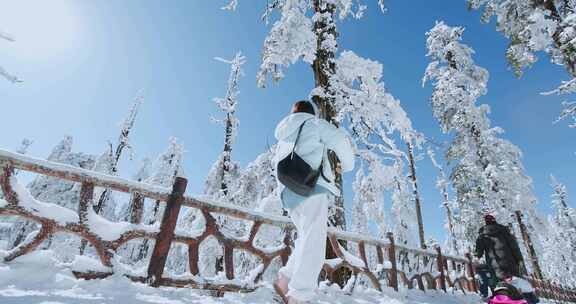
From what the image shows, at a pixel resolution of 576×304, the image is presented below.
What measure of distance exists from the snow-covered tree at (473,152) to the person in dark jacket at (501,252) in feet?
39.0

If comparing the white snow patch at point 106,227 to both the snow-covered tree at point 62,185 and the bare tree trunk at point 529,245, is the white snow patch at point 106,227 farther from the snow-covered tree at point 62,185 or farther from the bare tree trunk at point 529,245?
the snow-covered tree at point 62,185

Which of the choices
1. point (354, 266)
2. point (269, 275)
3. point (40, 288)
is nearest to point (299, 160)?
point (40, 288)

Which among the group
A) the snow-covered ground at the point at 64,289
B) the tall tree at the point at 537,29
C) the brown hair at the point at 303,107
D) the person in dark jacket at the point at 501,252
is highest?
the tall tree at the point at 537,29

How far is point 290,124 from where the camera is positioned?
113 inches

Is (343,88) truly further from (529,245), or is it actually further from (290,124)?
(529,245)

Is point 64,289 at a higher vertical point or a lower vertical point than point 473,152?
lower

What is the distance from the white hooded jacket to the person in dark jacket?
4253mm

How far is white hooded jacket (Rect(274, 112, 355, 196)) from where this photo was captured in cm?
262

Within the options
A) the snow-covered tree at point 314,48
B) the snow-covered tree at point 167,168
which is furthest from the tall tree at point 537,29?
the snow-covered tree at point 167,168

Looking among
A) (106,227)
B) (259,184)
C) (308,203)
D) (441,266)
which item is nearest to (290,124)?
(308,203)

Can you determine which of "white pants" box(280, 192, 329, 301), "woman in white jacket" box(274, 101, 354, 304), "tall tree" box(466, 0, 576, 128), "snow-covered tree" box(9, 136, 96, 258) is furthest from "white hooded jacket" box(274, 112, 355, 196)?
"snow-covered tree" box(9, 136, 96, 258)

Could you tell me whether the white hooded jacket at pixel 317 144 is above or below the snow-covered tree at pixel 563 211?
below

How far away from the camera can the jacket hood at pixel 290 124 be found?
281cm

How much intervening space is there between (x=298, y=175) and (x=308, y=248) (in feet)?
1.90
